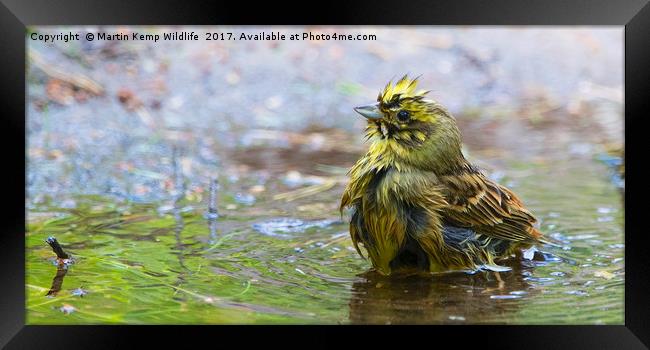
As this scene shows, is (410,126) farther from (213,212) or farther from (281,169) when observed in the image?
(281,169)

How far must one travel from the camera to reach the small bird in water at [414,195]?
17.3 feet

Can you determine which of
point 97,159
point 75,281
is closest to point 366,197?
point 75,281

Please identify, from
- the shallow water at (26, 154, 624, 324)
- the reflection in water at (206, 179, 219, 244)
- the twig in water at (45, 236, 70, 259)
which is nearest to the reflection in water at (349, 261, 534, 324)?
the shallow water at (26, 154, 624, 324)

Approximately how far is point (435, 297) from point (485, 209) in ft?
2.52

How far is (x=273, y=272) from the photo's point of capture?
5.36 metres

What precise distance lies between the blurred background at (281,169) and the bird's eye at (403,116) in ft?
2.12

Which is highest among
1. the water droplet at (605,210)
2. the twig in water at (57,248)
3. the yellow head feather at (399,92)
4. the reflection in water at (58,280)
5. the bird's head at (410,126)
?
the yellow head feather at (399,92)

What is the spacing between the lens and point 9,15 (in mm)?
4660

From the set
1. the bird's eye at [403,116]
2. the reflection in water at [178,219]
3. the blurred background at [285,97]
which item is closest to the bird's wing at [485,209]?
the bird's eye at [403,116]

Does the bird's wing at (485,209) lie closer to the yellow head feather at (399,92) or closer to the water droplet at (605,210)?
the yellow head feather at (399,92)

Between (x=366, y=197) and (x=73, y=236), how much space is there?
6.54 ft

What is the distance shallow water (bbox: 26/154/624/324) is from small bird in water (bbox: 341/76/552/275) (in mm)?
158

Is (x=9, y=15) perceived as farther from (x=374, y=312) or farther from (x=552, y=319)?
(x=552, y=319)

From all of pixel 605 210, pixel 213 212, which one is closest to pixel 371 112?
pixel 213 212
